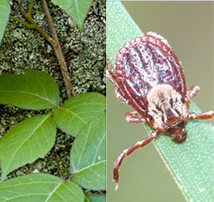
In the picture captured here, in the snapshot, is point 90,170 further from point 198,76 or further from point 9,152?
point 198,76

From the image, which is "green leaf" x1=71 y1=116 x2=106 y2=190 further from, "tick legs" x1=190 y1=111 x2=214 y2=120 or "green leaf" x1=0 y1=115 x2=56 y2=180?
"tick legs" x1=190 y1=111 x2=214 y2=120

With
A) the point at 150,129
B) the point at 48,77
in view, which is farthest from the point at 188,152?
the point at 48,77

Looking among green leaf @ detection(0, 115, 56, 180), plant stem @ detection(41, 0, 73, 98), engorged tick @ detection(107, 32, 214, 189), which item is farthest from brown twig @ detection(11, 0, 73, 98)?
engorged tick @ detection(107, 32, 214, 189)

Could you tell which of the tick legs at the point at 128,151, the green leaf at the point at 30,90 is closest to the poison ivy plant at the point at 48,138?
the green leaf at the point at 30,90

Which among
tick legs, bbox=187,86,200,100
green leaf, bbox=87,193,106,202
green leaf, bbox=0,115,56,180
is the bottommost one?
green leaf, bbox=87,193,106,202

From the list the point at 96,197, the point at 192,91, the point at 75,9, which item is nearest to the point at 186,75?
the point at 192,91

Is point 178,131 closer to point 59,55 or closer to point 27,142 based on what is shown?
point 27,142

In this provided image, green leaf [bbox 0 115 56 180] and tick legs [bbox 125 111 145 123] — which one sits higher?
green leaf [bbox 0 115 56 180]
